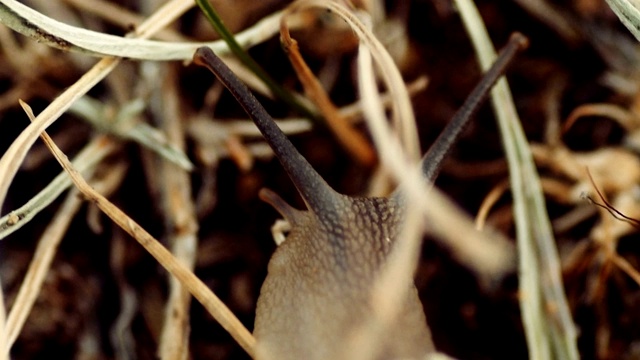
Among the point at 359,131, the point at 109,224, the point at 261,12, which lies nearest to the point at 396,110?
the point at 359,131

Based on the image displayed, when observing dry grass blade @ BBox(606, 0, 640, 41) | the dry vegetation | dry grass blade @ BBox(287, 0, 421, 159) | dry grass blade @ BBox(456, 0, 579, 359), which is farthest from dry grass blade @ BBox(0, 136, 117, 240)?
dry grass blade @ BBox(606, 0, 640, 41)

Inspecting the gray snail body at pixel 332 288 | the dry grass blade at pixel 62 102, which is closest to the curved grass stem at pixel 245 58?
the dry grass blade at pixel 62 102

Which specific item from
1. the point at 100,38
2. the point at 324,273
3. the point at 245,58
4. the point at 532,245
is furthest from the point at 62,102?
the point at 532,245

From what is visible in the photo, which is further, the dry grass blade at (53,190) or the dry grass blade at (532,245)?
the dry grass blade at (532,245)

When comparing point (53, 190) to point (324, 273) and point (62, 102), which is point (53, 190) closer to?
point (62, 102)

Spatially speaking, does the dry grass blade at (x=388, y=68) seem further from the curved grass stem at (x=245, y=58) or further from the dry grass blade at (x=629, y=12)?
the dry grass blade at (x=629, y=12)

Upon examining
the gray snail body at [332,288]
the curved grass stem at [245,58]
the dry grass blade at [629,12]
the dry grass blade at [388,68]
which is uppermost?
the curved grass stem at [245,58]

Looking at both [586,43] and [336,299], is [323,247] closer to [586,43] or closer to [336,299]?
[336,299]

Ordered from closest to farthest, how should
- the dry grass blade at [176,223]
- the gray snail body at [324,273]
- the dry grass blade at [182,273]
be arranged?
the gray snail body at [324,273] → the dry grass blade at [182,273] → the dry grass blade at [176,223]
